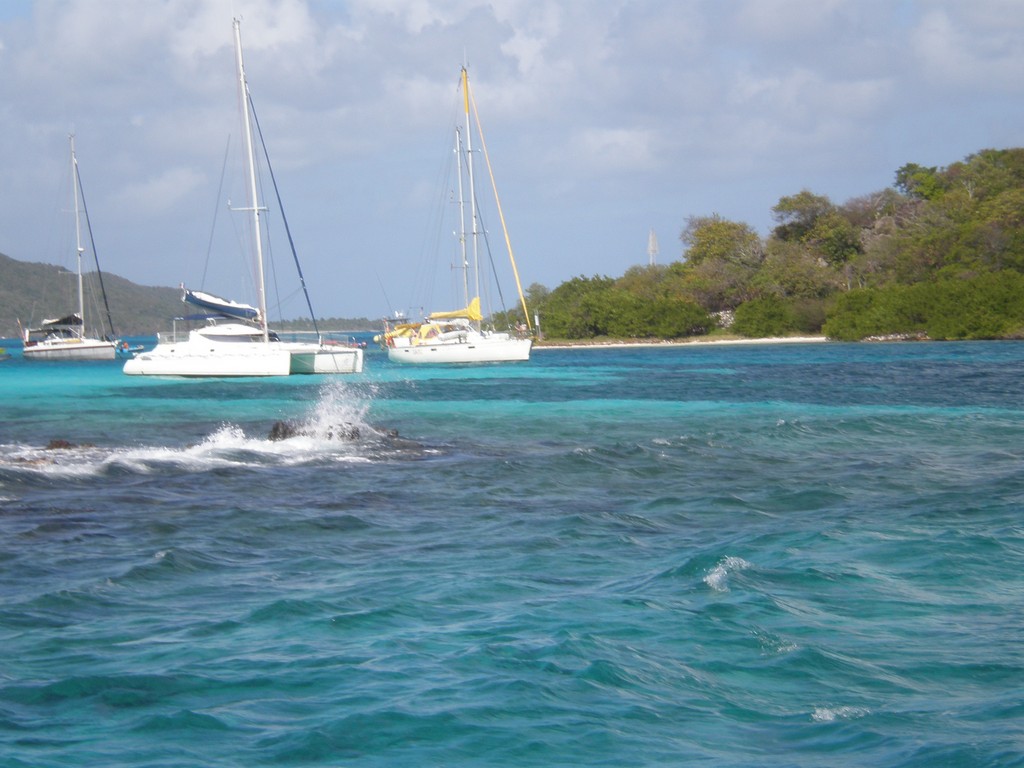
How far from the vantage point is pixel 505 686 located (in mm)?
6145

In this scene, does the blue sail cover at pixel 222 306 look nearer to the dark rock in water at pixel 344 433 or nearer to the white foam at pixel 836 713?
the dark rock in water at pixel 344 433

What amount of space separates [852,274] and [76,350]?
51.9 metres

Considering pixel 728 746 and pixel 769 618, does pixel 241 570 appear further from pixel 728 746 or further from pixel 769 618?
pixel 728 746

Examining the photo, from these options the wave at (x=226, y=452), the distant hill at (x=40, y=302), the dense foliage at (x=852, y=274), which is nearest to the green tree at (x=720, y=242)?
the dense foliage at (x=852, y=274)

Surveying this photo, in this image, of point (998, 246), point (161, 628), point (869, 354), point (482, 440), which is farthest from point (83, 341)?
point (161, 628)

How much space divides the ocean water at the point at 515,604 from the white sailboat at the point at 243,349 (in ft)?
67.4

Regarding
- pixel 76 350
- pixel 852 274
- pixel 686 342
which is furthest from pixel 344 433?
pixel 852 274

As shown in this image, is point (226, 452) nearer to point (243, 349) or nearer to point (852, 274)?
point (243, 349)

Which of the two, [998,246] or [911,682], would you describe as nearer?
[911,682]

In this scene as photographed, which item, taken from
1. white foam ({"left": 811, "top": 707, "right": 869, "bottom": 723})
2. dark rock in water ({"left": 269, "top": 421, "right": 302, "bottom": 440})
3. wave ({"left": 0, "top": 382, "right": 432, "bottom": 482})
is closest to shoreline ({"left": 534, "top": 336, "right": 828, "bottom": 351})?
wave ({"left": 0, "top": 382, "right": 432, "bottom": 482})

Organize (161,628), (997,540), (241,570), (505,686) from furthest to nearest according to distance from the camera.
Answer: (997,540)
(241,570)
(161,628)
(505,686)

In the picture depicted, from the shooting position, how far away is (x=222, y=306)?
134ft

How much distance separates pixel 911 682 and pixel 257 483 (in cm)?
920

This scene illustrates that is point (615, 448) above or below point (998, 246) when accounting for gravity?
below
